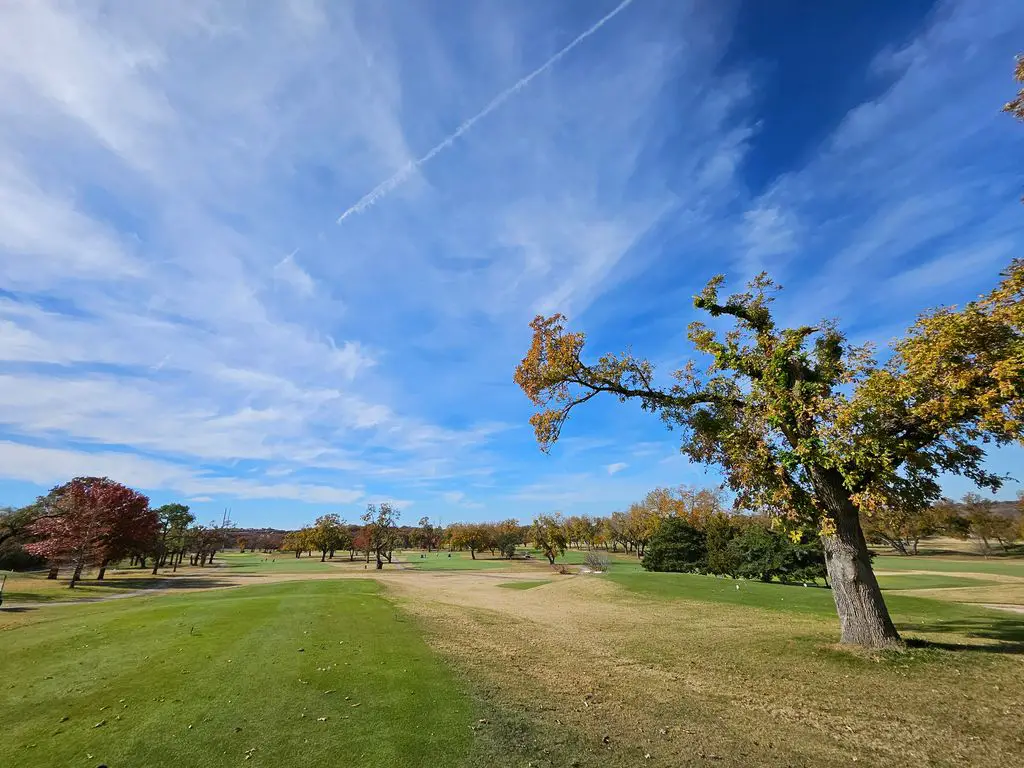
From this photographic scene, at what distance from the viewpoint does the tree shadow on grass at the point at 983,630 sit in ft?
43.3

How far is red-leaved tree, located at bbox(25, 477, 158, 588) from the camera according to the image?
39.8 metres

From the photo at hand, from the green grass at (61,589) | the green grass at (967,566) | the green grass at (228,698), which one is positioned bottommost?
the green grass at (967,566)

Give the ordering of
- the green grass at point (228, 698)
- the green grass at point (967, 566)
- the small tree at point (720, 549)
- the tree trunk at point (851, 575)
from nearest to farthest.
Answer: the green grass at point (228, 698) → the tree trunk at point (851, 575) → the small tree at point (720, 549) → the green grass at point (967, 566)

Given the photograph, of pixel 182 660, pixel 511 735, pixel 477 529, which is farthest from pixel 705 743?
pixel 477 529

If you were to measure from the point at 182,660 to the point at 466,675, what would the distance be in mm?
7081

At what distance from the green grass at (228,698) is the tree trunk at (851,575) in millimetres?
11117

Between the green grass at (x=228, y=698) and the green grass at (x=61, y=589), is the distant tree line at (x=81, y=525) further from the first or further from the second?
the green grass at (x=228, y=698)

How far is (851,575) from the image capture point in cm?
1294

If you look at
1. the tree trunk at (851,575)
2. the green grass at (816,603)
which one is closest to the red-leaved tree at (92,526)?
the green grass at (816,603)

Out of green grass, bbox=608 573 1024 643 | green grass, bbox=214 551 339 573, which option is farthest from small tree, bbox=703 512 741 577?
green grass, bbox=214 551 339 573

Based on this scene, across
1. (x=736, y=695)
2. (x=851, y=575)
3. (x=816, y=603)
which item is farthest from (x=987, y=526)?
(x=736, y=695)

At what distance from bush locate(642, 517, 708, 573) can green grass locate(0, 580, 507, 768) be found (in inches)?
1495

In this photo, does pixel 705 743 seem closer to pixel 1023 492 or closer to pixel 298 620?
pixel 298 620

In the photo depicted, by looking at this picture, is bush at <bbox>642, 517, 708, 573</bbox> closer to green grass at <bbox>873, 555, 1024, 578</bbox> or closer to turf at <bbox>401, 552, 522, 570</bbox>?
green grass at <bbox>873, 555, 1024, 578</bbox>
